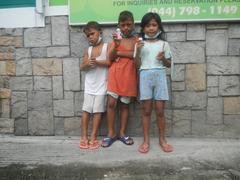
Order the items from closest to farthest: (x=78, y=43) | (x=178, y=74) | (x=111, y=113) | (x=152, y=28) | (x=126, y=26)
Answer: (x=152, y=28) → (x=126, y=26) → (x=111, y=113) → (x=178, y=74) → (x=78, y=43)

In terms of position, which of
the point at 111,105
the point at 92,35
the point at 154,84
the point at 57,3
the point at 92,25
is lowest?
the point at 111,105

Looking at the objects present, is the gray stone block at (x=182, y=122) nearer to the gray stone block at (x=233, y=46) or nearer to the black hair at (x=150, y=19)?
the gray stone block at (x=233, y=46)

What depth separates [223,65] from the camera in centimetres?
481

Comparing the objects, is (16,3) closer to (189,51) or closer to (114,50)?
(114,50)

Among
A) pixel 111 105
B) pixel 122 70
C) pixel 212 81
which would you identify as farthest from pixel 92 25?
pixel 212 81

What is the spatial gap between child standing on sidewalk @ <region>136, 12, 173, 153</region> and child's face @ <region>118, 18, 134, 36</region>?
0.14 m

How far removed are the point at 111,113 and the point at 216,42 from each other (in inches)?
61.2

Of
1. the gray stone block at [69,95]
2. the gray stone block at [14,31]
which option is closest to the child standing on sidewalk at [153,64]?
the gray stone block at [69,95]

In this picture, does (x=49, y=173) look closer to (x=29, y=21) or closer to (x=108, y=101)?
(x=108, y=101)

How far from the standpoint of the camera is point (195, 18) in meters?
4.68

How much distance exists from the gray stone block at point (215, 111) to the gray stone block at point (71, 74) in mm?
1703

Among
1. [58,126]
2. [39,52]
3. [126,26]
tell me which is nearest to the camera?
[126,26]

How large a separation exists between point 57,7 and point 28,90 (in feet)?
3.81

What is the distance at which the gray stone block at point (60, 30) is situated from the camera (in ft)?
16.3
